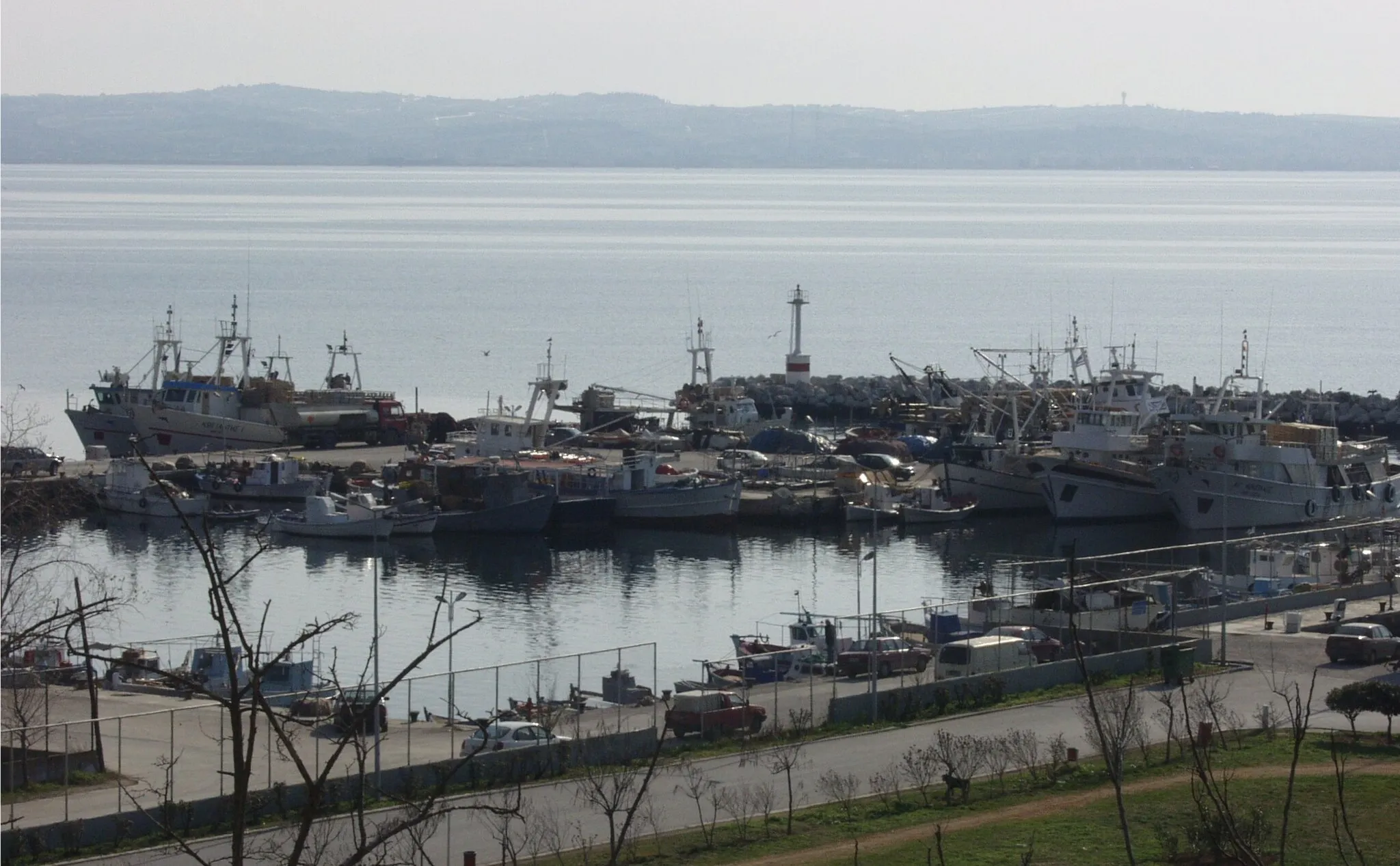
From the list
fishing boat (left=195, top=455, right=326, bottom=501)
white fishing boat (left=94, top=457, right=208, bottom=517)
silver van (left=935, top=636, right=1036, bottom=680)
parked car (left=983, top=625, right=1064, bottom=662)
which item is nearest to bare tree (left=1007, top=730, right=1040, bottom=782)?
silver van (left=935, top=636, right=1036, bottom=680)

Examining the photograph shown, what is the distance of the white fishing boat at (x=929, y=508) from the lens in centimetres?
4888

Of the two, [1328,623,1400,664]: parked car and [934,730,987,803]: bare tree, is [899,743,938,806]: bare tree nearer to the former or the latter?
[934,730,987,803]: bare tree

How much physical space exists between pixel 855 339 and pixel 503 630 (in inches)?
2977

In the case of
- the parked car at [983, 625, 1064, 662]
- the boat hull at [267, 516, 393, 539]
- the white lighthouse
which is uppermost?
the white lighthouse

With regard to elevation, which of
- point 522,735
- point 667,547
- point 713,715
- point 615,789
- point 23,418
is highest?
point 615,789

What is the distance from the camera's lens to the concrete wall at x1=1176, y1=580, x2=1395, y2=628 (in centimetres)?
2903

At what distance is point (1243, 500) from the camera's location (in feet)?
161

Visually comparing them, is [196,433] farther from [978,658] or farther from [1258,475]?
[978,658]

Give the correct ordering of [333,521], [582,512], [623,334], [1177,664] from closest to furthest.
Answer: [1177,664] < [333,521] < [582,512] < [623,334]

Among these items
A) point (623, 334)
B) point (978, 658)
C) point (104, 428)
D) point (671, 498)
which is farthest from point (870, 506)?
point (623, 334)

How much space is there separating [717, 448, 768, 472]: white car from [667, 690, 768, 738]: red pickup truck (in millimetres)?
30537

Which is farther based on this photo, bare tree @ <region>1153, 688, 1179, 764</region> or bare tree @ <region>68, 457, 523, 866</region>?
bare tree @ <region>1153, 688, 1179, 764</region>

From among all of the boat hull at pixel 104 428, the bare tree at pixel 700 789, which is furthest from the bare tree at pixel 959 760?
the boat hull at pixel 104 428

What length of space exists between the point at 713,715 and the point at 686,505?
2647 cm
